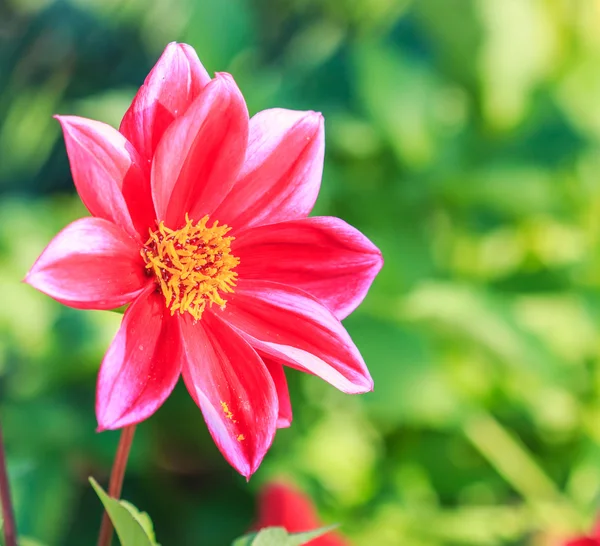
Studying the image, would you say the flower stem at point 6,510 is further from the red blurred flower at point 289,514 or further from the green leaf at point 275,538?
the red blurred flower at point 289,514

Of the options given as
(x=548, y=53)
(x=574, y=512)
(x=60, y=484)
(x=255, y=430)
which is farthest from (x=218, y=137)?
(x=548, y=53)

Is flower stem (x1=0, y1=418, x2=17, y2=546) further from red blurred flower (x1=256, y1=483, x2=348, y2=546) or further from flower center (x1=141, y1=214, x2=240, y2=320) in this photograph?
red blurred flower (x1=256, y1=483, x2=348, y2=546)

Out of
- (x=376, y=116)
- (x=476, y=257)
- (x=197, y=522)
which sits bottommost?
(x=197, y=522)

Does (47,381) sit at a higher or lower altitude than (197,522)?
higher

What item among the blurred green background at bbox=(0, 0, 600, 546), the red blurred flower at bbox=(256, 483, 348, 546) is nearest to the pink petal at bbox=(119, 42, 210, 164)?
the red blurred flower at bbox=(256, 483, 348, 546)

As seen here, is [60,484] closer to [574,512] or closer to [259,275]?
[574,512]

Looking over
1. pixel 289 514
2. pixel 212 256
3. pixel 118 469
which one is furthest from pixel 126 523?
pixel 289 514

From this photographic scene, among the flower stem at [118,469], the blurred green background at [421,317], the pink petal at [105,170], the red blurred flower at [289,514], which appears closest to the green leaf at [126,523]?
the flower stem at [118,469]
